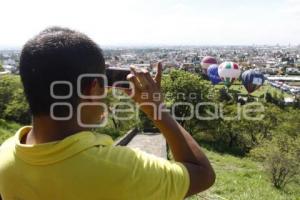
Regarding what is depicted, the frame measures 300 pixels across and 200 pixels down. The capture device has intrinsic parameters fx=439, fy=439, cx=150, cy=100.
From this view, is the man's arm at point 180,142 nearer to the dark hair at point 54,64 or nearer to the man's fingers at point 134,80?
the man's fingers at point 134,80

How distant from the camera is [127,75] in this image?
5.42ft

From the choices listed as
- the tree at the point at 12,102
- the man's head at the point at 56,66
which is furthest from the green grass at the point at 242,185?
the tree at the point at 12,102

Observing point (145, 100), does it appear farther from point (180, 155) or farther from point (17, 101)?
point (17, 101)

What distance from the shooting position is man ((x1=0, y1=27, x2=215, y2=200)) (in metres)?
1.34

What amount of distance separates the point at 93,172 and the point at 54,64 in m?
0.37

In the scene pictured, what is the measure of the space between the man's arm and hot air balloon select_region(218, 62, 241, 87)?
138ft

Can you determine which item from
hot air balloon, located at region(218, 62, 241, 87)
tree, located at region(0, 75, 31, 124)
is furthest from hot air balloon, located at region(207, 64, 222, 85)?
tree, located at region(0, 75, 31, 124)

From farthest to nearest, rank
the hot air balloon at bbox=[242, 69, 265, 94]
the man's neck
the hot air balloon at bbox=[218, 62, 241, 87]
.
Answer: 1. the hot air balloon at bbox=[242, 69, 265, 94]
2. the hot air balloon at bbox=[218, 62, 241, 87]
3. the man's neck

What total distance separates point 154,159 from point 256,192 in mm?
13328

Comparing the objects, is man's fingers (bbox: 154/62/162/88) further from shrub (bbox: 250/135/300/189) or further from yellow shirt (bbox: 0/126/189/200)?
shrub (bbox: 250/135/300/189)

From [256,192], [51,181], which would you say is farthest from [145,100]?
[256,192]

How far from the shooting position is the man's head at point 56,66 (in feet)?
4.61

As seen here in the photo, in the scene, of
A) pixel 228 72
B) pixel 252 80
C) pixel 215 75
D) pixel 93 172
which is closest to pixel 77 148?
pixel 93 172

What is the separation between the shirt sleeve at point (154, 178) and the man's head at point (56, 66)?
267 mm
